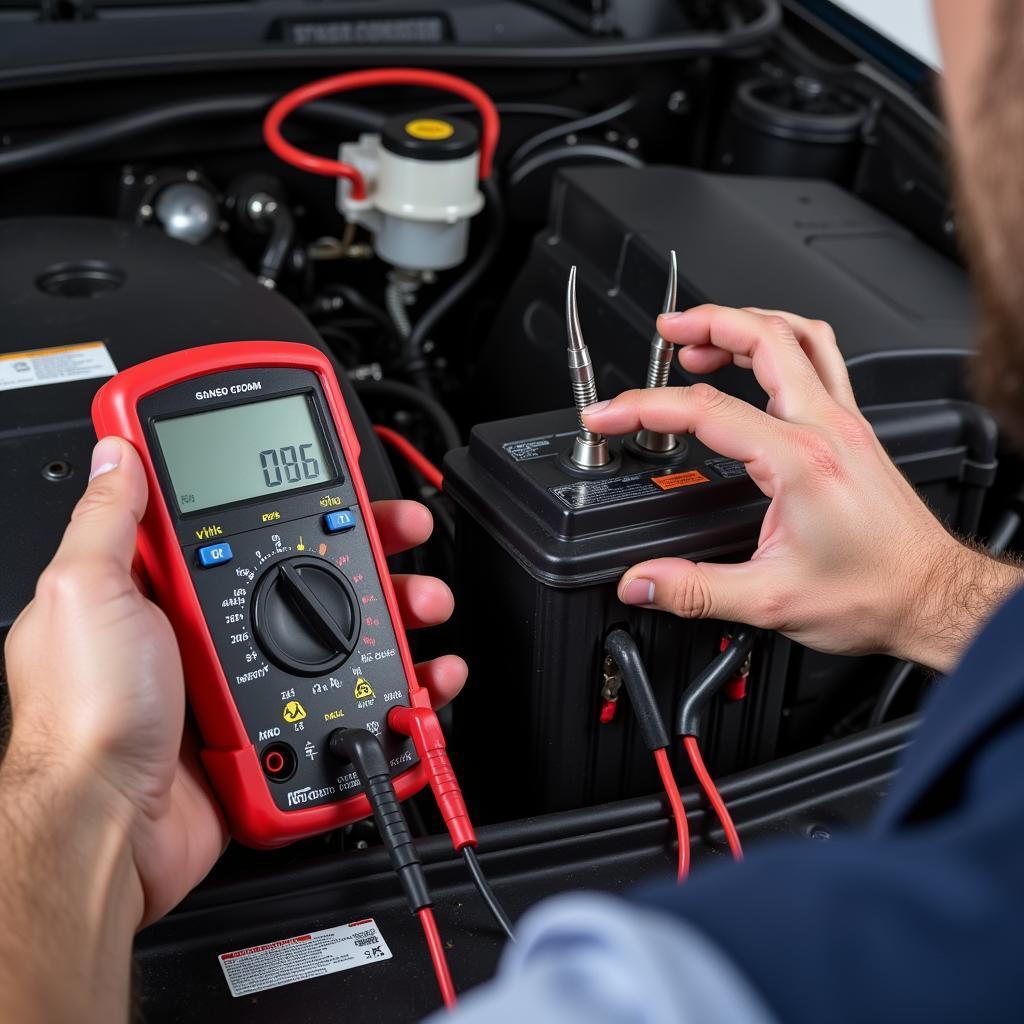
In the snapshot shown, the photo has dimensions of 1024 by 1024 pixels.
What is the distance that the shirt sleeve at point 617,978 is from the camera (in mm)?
321

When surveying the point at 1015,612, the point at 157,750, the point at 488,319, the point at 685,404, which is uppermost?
the point at 1015,612

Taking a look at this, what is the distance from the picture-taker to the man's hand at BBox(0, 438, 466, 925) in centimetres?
65

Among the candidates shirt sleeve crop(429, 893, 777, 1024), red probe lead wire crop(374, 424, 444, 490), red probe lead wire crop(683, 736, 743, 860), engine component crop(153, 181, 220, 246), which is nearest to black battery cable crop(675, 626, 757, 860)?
red probe lead wire crop(683, 736, 743, 860)

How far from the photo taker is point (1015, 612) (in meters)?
0.39

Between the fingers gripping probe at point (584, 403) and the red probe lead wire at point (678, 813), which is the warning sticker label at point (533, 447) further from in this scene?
the red probe lead wire at point (678, 813)

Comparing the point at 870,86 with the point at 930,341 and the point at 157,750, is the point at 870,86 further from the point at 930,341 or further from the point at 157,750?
the point at 157,750

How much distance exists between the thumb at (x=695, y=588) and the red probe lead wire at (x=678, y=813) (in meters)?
0.09

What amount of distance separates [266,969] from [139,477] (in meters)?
0.28

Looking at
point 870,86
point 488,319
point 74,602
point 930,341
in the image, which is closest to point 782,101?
point 870,86

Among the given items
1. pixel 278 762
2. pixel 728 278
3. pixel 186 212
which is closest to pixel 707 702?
pixel 278 762

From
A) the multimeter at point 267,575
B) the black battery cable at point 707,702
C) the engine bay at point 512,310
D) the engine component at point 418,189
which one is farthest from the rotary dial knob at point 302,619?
the engine component at point 418,189

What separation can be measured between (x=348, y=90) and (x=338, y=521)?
→ 66 centimetres

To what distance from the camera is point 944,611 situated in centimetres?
84

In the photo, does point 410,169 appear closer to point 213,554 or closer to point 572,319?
point 572,319
